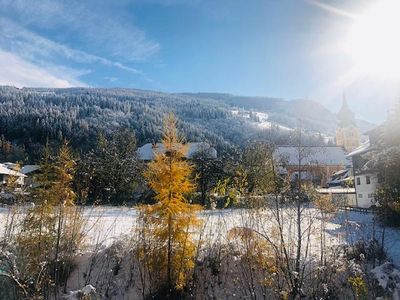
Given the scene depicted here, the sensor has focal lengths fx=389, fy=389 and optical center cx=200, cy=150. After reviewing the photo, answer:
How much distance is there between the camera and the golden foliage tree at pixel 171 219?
1205cm

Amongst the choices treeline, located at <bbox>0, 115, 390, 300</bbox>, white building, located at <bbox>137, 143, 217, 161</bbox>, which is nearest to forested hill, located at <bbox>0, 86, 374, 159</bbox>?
white building, located at <bbox>137, 143, 217, 161</bbox>

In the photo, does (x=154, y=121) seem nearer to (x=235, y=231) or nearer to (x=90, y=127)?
(x=90, y=127)

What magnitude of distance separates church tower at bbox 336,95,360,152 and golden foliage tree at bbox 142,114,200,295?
91693mm

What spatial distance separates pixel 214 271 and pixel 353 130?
9351 centimetres

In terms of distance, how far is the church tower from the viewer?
97562mm

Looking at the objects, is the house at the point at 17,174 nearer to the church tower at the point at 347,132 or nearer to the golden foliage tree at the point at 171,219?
the golden foliage tree at the point at 171,219

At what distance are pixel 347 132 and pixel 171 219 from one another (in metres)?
93.9

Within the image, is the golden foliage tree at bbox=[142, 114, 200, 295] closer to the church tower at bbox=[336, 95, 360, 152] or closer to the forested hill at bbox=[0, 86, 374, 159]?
the forested hill at bbox=[0, 86, 374, 159]

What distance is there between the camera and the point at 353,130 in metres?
98.0

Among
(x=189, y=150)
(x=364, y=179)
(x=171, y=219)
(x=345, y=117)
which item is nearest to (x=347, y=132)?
(x=345, y=117)

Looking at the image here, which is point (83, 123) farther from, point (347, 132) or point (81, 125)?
point (347, 132)

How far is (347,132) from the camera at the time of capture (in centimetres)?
9794

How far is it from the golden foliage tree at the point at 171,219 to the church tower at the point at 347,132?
3610 inches

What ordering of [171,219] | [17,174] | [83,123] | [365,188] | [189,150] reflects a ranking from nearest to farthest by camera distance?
[171,219], [189,150], [17,174], [365,188], [83,123]
